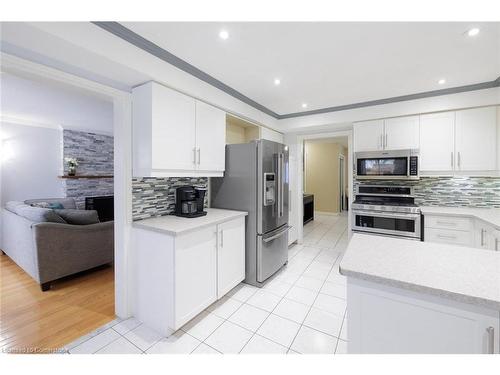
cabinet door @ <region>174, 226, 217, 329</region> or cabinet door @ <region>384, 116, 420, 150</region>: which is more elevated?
cabinet door @ <region>384, 116, 420, 150</region>

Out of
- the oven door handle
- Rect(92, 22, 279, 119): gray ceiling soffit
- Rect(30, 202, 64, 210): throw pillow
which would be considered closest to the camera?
Rect(92, 22, 279, 119): gray ceiling soffit

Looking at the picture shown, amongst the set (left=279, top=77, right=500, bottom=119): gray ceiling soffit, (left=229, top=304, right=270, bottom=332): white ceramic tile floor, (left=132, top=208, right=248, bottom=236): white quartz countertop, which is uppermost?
(left=279, top=77, right=500, bottom=119): gray ceiling soffit

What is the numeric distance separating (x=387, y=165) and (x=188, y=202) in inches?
107

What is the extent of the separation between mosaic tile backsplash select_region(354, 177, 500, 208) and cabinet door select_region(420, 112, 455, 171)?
1.12ft

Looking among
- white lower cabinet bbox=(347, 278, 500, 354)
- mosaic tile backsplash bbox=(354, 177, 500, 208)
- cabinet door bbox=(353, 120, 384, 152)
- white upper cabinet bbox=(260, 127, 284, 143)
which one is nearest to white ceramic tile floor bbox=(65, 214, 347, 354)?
white lower cabinet bbox=(347, 278, 500, 354)

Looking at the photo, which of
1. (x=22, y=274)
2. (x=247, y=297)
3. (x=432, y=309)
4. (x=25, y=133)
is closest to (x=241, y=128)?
(x=247, y=297)

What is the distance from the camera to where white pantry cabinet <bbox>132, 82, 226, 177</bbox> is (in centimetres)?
188

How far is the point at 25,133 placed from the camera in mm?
4379

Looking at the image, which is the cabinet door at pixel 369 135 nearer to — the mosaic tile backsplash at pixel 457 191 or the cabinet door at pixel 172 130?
the mosaic tile backsplash at pixel 457 191

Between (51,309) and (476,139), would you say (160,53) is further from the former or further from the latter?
(476,139)

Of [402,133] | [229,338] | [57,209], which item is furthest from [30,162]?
[402,133]

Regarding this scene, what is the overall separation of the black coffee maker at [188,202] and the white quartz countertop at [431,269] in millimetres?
1554

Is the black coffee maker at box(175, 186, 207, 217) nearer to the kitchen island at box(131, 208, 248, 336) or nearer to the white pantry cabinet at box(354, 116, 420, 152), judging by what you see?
the kitchen island at box(131, 208, 248, 336)
